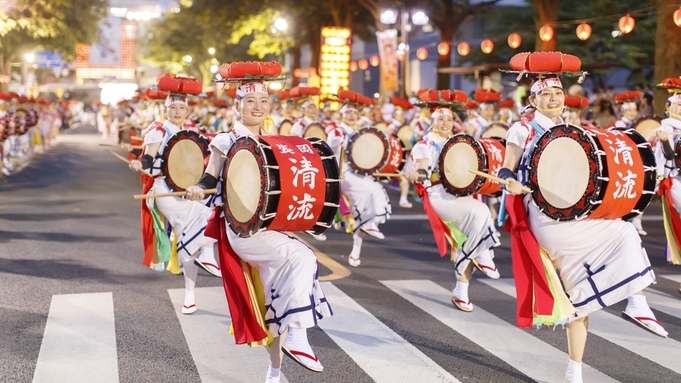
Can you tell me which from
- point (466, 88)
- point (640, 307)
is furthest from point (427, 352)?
point (466, 88)

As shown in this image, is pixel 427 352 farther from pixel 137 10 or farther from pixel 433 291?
pixel 137 10

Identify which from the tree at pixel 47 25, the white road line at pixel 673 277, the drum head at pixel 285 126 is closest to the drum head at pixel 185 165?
the white road line at pixel 673 277

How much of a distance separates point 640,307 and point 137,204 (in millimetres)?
10373

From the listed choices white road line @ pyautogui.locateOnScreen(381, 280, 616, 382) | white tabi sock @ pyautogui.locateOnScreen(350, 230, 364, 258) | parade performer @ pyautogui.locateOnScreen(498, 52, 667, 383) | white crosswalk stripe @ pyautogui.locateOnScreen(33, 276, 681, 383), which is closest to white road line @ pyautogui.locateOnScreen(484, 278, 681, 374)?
white crosswalk stripe @ pyautogui.locateOnScreen(33, 276, 681, 383)

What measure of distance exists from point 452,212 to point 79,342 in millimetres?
3426

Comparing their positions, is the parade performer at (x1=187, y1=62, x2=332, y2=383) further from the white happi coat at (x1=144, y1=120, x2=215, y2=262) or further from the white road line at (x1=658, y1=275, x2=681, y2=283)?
the white road line at (x1=658, y1=275, x2=681, y2=283)

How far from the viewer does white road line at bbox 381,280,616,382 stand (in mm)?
5605

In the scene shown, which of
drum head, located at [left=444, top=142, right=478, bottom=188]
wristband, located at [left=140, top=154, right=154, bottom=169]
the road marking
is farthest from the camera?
the road marking

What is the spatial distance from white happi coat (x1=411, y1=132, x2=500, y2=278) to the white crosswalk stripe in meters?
0.51

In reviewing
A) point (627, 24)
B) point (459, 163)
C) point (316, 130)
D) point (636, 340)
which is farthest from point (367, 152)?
point (627, 24)

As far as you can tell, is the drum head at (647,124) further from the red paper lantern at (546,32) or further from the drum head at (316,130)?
the red paper lantern at (546,32)

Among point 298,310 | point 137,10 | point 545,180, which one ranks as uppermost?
point 137,10

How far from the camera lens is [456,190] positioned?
759 cm

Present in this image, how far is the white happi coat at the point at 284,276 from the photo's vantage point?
4.77m
